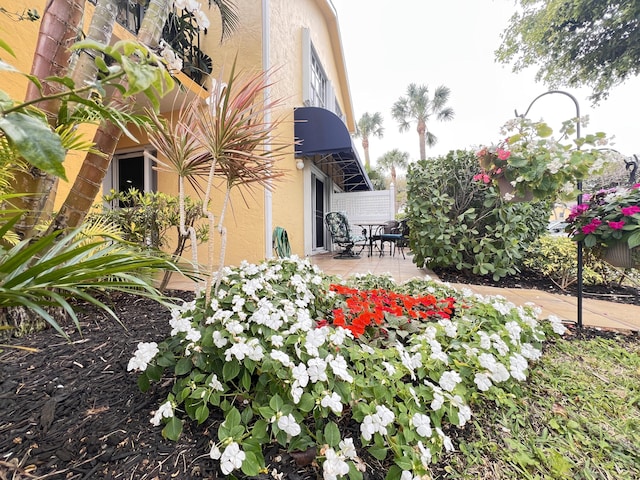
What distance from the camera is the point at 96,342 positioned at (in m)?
1.49

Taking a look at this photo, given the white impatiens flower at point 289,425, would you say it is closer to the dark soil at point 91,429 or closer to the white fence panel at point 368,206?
the dark soil at point 91,429

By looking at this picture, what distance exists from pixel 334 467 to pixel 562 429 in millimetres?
1052

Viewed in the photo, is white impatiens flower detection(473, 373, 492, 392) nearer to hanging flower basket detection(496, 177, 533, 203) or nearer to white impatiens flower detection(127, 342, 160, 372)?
white impatiens flower detection(127, 342, 160, 372)

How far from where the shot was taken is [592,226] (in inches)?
78.2

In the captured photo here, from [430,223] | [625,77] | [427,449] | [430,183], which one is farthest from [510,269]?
[625,77]

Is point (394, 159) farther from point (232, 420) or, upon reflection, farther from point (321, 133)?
point (232, 420)

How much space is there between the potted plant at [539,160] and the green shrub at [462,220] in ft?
4.66

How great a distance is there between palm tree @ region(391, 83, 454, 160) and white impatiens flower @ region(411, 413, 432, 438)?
754 inches

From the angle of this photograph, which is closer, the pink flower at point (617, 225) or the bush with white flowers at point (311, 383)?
the bush with white flowers at point (311, 383)

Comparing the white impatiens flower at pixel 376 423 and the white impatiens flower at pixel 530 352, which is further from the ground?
the white impatiens flower at pixel 376 423

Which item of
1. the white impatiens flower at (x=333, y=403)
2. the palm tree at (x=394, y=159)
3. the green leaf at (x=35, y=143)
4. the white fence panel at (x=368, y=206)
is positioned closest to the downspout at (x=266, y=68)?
the white impatiens flower at (x=333, y=403)

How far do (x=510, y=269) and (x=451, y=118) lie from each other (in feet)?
54.8

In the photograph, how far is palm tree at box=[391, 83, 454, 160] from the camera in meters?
17.1

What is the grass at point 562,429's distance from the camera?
0.95 metres
